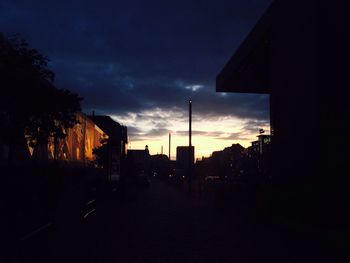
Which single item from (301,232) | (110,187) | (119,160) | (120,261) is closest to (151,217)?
(301,232)

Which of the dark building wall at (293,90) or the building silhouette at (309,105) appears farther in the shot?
the dark building wall at (293,90)

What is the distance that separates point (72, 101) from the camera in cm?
2220

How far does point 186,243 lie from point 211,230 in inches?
114

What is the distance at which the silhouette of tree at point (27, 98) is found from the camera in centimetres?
2017

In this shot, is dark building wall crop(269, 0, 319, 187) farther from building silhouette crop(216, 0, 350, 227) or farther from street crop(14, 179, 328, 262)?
street crop(14, 179, 328, 262)

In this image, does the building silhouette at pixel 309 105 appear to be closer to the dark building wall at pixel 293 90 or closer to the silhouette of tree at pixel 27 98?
the dark building wall at pixel 293 90

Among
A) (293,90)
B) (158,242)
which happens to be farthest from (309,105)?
(158,242)

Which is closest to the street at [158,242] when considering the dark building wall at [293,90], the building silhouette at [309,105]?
the building silhouette at [309,105]

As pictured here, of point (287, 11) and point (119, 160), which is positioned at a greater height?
point (287, 11)

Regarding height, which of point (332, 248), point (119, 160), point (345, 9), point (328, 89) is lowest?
point (332, 248)

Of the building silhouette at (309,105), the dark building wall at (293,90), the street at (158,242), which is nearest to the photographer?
the street at (158,242)

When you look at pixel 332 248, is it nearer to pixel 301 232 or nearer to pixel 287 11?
pixel 301 232

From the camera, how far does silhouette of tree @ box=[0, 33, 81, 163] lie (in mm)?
20172

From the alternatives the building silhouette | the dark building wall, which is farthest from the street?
the dark building wall
